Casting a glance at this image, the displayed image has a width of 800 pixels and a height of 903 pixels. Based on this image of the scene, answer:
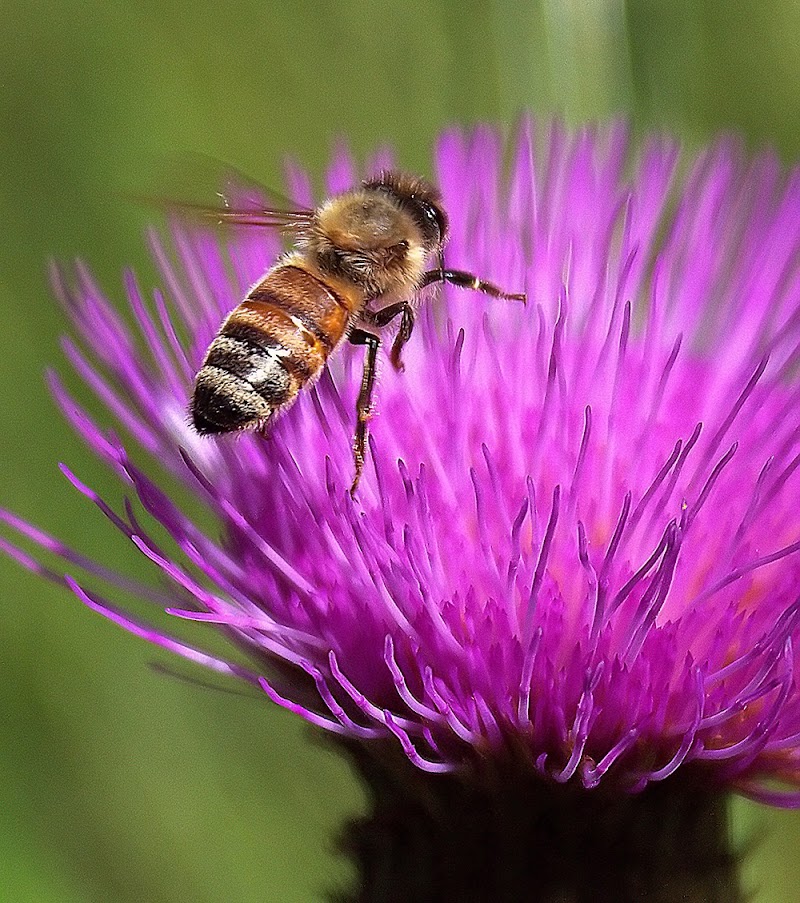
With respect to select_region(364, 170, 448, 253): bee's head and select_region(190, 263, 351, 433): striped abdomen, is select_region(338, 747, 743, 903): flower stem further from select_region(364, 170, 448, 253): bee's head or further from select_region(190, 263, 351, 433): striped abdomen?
select_region(364, 170, 448, 253): bee's head

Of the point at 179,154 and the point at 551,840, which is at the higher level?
the point at 179,154

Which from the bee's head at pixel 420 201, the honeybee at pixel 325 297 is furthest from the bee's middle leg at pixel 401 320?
the bee's head at pixel 420 201

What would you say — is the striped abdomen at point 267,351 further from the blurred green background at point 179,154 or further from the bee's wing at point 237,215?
the blurred green background at point 179,154

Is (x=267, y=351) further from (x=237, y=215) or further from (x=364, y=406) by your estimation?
(x=237, y=215)

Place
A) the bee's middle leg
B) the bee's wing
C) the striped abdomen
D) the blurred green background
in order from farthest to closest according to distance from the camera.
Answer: the blurred green background, the bee's wing, the bee's middle leg, the striped abdomen

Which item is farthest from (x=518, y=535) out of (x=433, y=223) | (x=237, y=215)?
(x=237, y=215)

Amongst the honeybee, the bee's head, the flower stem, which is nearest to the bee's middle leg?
the honeybee

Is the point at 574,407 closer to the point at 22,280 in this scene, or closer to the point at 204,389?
the point at 204,389

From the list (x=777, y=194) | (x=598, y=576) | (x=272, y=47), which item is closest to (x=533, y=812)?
(x=598, y=576)
